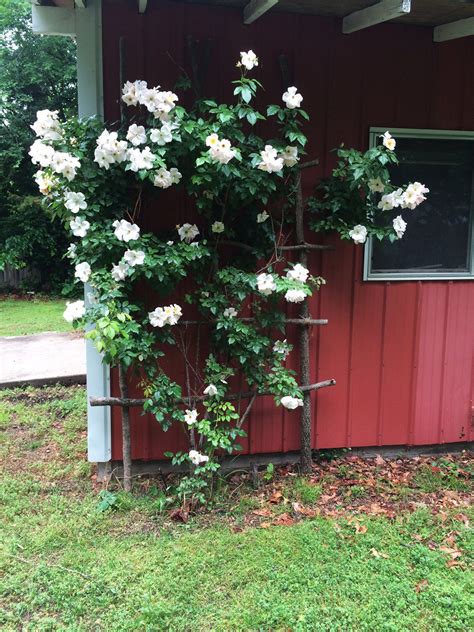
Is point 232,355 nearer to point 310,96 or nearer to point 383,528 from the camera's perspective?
point 383,528

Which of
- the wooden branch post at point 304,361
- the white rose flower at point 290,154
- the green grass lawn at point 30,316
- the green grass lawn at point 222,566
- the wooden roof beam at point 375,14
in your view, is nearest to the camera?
the green grass lawn at point 222,566

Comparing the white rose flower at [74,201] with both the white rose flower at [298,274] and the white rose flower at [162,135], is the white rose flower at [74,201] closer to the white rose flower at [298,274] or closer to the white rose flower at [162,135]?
the white rose flower at [162,135]

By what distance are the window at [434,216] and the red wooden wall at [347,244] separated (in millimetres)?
85

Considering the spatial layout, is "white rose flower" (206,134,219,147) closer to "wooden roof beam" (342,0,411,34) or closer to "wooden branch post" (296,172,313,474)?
"wooden branch post" (296,172,313,474)

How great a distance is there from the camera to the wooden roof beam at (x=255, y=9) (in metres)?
2.91

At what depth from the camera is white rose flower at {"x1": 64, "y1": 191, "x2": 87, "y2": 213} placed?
2820 millimetres

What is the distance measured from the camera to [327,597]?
95.1 inches

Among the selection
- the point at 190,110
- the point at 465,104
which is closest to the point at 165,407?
the point at 190,110

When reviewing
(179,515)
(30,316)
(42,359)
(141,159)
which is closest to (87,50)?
(141,159)

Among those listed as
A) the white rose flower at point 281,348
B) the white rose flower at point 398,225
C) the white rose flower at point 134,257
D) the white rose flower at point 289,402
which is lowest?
the white rose flower at point 289,402

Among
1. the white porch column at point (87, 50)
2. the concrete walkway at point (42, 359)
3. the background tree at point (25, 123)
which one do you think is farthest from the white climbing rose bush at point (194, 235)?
the background tree at point (25, 123)

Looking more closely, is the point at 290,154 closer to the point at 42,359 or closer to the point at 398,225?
the point at 398,225

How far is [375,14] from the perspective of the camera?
306 centimetres

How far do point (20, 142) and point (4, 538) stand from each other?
11641 mm
